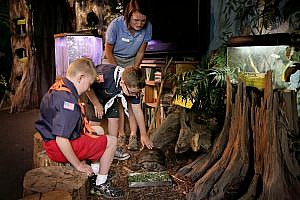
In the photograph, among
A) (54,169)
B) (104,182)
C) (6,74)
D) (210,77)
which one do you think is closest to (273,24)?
(210,77)

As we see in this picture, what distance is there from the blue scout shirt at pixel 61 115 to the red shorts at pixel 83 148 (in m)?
0.05

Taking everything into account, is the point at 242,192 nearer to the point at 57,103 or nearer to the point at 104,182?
the point at 104,182

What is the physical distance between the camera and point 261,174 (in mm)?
2998

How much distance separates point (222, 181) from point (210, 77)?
1.49 metres

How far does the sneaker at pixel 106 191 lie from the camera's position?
311 centimetres

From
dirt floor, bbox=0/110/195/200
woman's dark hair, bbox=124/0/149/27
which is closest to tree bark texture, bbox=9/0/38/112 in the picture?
dirt floor, bbox=0/110/195/200

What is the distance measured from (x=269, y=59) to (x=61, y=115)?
7.37 ft

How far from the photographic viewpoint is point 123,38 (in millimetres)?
4754

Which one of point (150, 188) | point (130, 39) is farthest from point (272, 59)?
point (130, 39)

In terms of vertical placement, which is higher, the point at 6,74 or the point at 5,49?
the point at 5,49

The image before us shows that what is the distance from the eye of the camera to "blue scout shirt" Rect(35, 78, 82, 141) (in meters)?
2.74

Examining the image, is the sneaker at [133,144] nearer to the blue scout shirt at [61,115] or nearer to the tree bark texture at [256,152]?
the tree bark texture at [256,152]

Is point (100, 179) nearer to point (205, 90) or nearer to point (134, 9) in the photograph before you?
point (205, 90)

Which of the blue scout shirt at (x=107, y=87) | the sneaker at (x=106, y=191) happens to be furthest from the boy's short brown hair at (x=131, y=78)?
the sneaker at (x=106, y=191)
